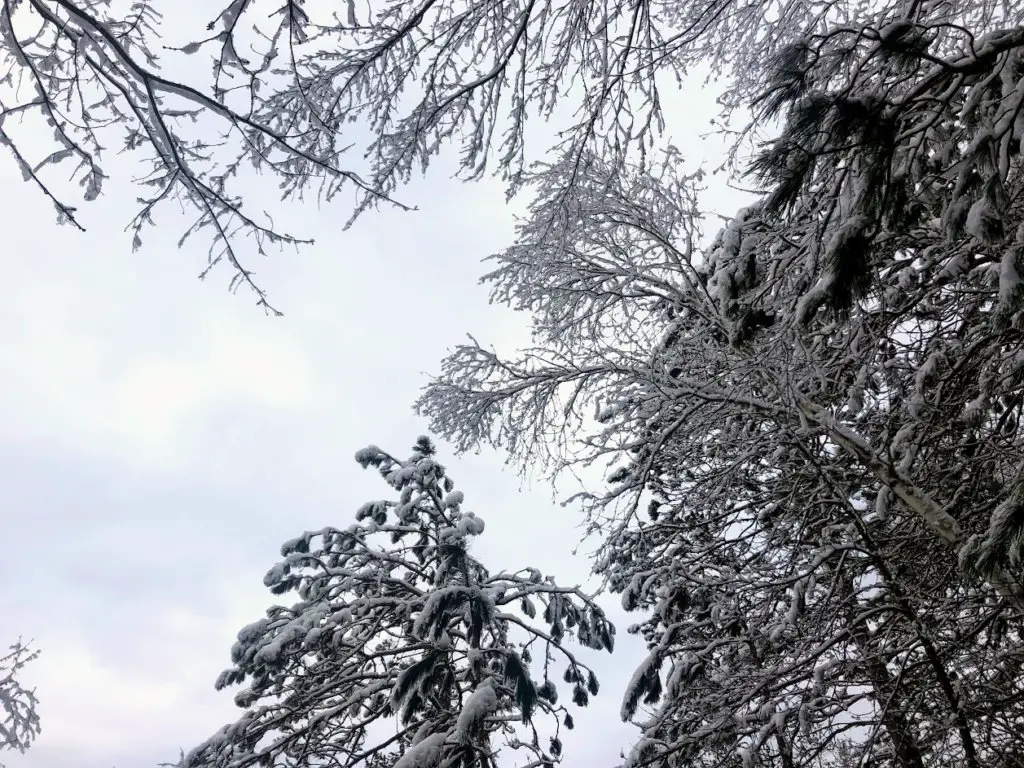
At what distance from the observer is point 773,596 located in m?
5.08

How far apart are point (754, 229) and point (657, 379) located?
1.50m

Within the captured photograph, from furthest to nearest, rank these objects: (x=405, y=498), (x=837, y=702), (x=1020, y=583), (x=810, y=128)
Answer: (x=405, y=498), (x=837, y=702), (x=1020, y=583), (x=810, y=128)

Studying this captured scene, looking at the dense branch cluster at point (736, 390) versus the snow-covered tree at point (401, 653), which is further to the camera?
the snow-covered tree at point (401, 653)

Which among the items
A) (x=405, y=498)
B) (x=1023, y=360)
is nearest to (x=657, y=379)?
(x=1023, y=360)

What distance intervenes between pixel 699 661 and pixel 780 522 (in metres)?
2.06

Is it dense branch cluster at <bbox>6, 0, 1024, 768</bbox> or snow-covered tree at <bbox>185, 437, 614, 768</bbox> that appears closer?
dense branch cluster at <bbox>6, 0, 1024, 768</bbox>

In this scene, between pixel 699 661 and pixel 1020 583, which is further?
pixel 699 661

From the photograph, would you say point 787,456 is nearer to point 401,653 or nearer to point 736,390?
point 736,390

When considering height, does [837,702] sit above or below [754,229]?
below

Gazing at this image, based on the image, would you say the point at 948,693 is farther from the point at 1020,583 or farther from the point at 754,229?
the point at 754,229

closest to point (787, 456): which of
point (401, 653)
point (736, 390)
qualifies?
point (736, 390)

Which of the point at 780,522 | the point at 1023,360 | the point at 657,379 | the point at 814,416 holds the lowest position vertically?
the point at 1023,360

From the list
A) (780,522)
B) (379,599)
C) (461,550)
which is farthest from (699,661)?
(379,599)

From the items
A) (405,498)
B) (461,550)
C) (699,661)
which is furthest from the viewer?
(405,498)
